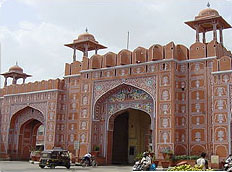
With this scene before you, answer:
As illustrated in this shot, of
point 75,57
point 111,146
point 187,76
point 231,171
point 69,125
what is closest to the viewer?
point 231,171

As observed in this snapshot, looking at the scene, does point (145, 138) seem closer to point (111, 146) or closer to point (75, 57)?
point (111, 146)

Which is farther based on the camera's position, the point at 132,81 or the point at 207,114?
the point at 132,81

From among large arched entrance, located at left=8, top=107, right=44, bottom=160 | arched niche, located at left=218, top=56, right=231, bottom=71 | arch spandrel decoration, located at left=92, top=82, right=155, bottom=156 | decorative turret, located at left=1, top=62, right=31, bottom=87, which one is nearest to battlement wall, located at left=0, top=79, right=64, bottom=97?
large arched entrance, located at left=8, top=107, right=44, bottom=160

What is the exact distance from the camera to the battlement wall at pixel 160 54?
22.3 meters

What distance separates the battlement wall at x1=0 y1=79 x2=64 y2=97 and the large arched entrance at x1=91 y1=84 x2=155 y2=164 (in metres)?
4.57

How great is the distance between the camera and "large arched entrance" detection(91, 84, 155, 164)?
24281mm

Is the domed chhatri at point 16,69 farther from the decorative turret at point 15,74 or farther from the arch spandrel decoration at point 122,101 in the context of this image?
the arch spandrel decoration at point 122,101

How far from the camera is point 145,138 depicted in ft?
98.2

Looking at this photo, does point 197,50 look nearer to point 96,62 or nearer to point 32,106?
point 96,62

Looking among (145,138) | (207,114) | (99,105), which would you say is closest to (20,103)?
(99,105)

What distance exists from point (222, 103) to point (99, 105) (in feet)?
28.4

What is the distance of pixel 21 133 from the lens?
32062mm

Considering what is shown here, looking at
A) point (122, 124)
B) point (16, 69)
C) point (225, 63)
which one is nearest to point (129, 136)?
point (122, 124)

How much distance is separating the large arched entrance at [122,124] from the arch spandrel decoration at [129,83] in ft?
0.86
